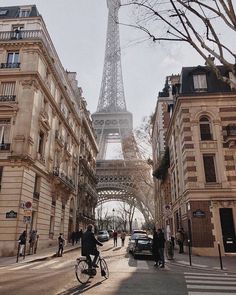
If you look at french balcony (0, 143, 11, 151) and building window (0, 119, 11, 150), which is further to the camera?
building window (0, 119, 11, 150)

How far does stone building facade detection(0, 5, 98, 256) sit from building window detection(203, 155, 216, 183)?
1240cm

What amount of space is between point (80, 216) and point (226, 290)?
37.1 metres

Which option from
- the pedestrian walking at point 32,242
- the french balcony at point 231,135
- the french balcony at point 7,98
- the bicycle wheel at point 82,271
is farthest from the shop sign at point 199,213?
the french balcony at point 7,98

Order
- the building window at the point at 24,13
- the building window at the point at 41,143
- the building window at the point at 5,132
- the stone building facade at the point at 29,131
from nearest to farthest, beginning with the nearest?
the stone building facade at the point at 29,131 < the building window at the point at 5,132 < the building window at the point at 41,143 < the building window at the point at 24,13

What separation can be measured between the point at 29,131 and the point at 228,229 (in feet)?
52.0

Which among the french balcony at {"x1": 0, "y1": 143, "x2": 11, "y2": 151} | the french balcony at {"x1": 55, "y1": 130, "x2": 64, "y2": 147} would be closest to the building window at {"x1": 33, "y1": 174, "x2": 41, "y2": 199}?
the french balcony at {"x1": 0, "y1": 143, "x2": 11, "y2": 151}

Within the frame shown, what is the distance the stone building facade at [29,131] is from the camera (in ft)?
65.6

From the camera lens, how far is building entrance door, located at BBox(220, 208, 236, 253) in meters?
19.1

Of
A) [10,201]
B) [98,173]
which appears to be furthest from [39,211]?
[98,173]

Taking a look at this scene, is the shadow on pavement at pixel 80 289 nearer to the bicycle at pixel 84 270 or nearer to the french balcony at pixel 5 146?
the bicycle at pixel 84 270

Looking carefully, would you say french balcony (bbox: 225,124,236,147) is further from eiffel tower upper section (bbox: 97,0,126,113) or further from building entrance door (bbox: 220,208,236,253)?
eiffel tower upper section (bbox: 97,0,126,113)

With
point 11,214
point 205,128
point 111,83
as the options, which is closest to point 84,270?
point 11,214

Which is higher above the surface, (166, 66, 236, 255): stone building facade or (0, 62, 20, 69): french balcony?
(0, 62, 20, 69): french balcony

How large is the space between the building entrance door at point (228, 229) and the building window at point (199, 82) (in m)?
9.75
